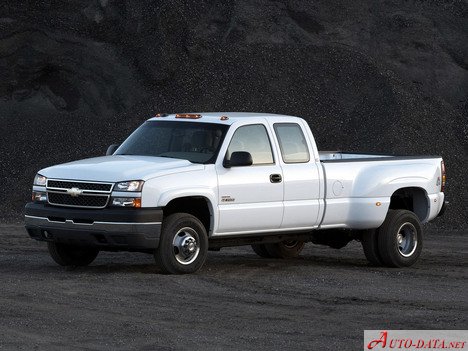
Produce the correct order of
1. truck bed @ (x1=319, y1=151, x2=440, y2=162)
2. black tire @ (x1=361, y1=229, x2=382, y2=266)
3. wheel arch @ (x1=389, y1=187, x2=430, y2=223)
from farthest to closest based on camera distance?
wheel arch @ (x1=389, y1=187, x2=430, y2=223) < black tire @ (x1=361, y1=229, x2=382, y2=266) < truck bed @ (x1=319, y1=151, x2=440, y2=162)

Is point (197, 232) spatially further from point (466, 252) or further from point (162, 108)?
point (162, 108)

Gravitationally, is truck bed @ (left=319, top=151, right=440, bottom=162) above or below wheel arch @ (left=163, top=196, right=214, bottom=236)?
above

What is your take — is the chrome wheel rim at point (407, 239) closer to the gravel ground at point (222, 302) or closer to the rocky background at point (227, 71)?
the gravel ground at point (222, 302)

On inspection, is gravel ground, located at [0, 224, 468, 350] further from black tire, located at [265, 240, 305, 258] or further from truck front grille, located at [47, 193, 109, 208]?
truck front grille, located at [47, 193, 109, 208]

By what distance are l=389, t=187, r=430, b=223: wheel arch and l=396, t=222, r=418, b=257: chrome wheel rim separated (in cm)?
43

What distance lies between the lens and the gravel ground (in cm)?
1051

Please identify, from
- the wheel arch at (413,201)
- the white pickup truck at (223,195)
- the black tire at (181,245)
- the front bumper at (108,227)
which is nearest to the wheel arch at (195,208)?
the white pickup truck at (223,195)

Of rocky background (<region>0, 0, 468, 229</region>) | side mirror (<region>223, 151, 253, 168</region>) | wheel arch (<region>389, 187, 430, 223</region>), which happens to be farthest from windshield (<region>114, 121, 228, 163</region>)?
rocky background (<region>0, 0, 468, 229</region>)

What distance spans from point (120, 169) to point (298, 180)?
236cm

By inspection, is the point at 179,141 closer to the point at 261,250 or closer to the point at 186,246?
the point at 186,246

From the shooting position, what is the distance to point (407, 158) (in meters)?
16.9

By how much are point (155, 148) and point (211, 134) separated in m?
0.72

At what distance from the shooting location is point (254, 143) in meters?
15.6

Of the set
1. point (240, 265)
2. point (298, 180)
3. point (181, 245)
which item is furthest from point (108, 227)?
point (240, 265)
